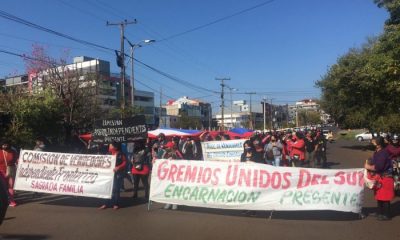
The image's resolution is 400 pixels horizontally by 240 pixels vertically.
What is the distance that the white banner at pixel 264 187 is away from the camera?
31.6 feet

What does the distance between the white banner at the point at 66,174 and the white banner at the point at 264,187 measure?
1.76 m

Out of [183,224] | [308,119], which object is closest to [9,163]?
[183,224]

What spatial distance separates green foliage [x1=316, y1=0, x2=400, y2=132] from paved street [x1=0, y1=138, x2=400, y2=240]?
6760mm

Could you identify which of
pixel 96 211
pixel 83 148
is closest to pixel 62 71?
pixel 83 148

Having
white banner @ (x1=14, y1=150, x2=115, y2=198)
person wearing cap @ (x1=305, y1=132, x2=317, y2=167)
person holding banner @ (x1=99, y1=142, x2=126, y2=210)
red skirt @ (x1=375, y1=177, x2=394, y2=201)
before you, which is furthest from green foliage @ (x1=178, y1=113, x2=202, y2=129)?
red skirt @ (x1=375, y1=177, x2=394, y2=201)

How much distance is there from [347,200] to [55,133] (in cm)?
1202

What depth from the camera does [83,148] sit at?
67.5 feet

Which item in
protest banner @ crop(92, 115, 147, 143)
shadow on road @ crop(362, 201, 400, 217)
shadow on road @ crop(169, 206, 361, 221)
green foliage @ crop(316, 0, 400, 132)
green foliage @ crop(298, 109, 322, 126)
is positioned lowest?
shadow on road @ crop(169, 206, 361, 221)

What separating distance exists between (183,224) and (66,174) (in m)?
3.73

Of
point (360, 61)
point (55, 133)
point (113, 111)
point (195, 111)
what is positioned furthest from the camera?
point (195, 111)

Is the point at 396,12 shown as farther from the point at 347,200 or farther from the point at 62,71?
the point at 62,71

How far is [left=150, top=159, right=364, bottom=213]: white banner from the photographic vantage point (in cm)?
962

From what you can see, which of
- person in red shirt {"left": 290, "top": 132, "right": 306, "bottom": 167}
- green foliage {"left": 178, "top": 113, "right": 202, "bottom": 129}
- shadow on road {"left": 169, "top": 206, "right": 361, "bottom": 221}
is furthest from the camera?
green foliage {"left": 178, "top": 113, "right": 202, "bottom": 129}

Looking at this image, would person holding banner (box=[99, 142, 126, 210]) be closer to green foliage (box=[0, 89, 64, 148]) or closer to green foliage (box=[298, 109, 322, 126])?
green foliage (box=[0, 89, 64, 148])
